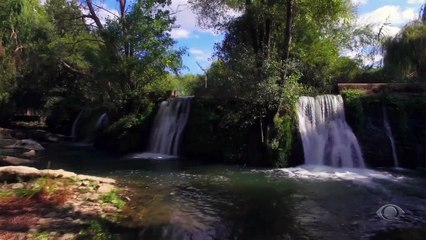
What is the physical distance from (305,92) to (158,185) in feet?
33.7

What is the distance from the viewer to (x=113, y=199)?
1109 cm

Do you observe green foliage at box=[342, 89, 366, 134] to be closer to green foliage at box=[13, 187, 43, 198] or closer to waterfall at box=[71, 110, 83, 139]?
green foliage at box=[13, 187, 43, 198]

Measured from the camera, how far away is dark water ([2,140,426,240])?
30.3 ft

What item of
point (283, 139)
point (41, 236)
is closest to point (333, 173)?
point (283, 139)

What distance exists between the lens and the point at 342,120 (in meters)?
19.6

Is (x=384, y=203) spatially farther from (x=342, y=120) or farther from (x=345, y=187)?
(x=342, y=120)

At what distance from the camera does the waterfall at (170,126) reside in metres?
23.2

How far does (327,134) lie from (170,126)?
877cm

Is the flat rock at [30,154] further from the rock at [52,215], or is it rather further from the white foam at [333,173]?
the rock at [52,215]

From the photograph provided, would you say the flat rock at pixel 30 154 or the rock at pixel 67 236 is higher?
the flat rock at pixel 30 154

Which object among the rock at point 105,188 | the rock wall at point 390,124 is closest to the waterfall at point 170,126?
the rock wall at point 390,124

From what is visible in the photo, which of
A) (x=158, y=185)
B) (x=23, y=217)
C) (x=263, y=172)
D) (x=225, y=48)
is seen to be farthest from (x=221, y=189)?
(x=225, y=48)

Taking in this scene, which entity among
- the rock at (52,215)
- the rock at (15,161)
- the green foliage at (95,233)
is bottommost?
the green foliage at (95,233)

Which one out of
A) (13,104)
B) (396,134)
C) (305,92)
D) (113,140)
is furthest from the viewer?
(13,104)
